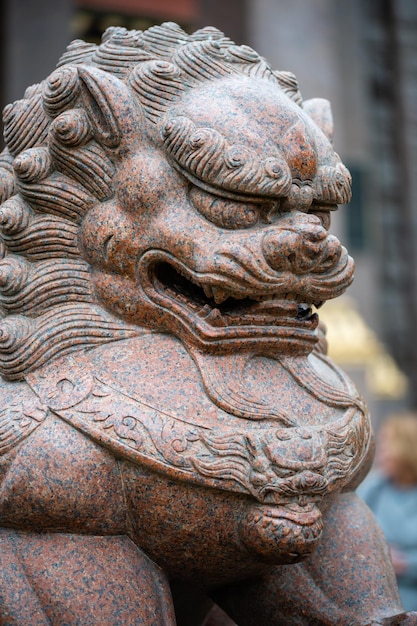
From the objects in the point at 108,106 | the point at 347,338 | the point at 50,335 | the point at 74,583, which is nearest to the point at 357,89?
the point at 347,338

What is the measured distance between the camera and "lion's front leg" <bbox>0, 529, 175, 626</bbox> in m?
2.17

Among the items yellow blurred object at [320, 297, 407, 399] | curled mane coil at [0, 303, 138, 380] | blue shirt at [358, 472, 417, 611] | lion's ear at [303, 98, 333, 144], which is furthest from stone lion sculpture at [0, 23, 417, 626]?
yellow blurred object at [320, 297, 407, 399]

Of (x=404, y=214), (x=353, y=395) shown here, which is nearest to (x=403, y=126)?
(x=404, y=214)

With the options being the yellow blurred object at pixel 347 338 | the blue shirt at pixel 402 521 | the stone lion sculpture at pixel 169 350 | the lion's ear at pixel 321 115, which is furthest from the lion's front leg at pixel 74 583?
the yellow blurred object at pixel 347 338

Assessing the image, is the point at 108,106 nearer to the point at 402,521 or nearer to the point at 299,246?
the point at 299,246

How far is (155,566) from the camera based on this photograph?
2.31 meters

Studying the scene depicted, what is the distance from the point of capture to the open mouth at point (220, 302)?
2.29 m

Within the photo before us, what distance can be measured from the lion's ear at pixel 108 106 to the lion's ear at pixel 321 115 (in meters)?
0.60

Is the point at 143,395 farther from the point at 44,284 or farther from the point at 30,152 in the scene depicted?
the point at 30,152

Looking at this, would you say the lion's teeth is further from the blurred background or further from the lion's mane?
the blurred background

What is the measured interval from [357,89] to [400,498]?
7.46 metres

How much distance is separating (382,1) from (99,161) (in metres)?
10.3

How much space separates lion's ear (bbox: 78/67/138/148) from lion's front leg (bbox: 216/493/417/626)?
1.11m

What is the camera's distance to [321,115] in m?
2.73
